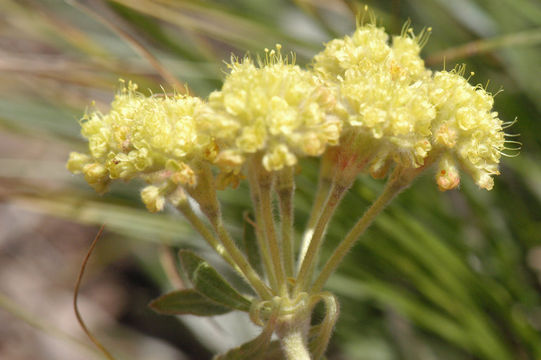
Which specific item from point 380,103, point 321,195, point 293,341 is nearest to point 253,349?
point 293,341

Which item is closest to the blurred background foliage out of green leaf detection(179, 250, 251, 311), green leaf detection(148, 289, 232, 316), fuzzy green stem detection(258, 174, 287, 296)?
green leaf detection(148, 289, 232, 316)

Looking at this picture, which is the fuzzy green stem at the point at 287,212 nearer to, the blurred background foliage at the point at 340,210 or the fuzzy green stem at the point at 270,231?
the fuzzy green stem at the point at 270,231

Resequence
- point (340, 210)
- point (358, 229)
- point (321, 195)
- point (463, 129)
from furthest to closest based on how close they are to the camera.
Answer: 1. point (340, 210)
2. point (321, 195)
3. point (358, 229)
4. point (463, 129)

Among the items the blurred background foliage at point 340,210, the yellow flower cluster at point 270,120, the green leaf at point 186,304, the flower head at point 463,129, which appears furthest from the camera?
the blurred background foliage at point 340,210

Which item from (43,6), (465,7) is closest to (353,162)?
(465,7)

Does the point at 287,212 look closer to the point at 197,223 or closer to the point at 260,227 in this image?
the point at 260,227

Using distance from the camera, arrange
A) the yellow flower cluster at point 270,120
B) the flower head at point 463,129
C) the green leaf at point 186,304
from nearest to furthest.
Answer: the yellow flower cluster at point 270,120 → the flower head at point 463,129 → the green leaf at point 186,304

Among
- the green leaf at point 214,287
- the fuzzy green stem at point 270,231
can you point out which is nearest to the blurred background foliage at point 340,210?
the green leaf at point 214,287
